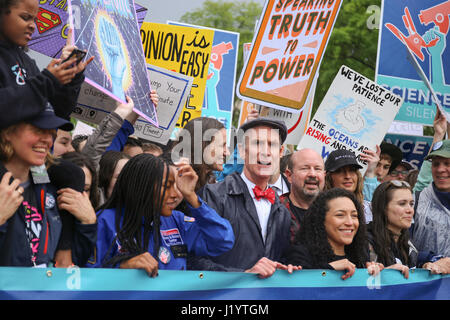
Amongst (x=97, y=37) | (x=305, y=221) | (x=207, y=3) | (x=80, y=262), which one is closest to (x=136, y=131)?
(x=97, y=37)

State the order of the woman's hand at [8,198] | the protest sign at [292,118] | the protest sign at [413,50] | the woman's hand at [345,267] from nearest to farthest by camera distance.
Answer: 1. the woman's hand at [8,198]
2. the woman's hand at [345,267]
3. the protest sign at [292,118]
4. the protest sign at [413,50]

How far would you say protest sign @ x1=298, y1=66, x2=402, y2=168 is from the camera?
6.46 m

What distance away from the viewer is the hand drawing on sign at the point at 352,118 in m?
6.55

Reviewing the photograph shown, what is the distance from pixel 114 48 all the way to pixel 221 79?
3.33 m

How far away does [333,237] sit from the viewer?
438 cm

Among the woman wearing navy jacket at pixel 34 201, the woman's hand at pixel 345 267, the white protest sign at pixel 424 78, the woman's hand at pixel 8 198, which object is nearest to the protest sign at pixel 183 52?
the white protest sign at pixel 424 78

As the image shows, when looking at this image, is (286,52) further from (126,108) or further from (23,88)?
(23,88)

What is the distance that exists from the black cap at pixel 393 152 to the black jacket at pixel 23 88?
4602 millimetres

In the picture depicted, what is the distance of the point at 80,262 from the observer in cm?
351

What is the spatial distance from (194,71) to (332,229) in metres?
3.04

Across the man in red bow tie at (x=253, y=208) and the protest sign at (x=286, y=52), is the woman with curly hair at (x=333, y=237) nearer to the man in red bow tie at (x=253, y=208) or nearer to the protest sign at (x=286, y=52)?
the man in red bow tie at (x=253, y=208)

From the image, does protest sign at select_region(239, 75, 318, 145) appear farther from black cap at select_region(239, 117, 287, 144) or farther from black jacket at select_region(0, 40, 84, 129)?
black jacket at select_region(0, 40, 84, 129)

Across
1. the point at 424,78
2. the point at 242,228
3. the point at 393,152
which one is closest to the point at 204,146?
the point at 242,228
